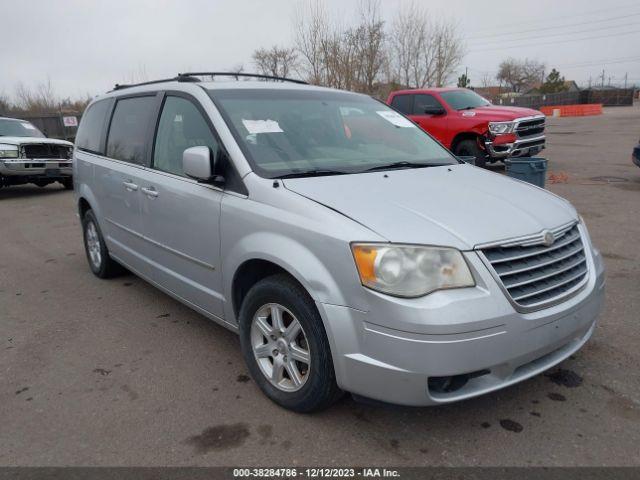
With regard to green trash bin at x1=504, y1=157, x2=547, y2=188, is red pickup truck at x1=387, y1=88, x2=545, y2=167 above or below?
above

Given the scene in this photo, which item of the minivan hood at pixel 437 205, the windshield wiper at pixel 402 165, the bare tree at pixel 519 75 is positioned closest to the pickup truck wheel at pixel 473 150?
the windshield wiper at pixel 402 165

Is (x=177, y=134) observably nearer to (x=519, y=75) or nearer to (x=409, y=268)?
(x=409, y=268)

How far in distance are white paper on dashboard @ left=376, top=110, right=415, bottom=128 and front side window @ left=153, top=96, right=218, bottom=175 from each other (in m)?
1.46

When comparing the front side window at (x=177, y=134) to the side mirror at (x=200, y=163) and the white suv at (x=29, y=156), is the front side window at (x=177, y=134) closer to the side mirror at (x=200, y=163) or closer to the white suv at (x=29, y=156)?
the side mirror at (x=200, y=163)

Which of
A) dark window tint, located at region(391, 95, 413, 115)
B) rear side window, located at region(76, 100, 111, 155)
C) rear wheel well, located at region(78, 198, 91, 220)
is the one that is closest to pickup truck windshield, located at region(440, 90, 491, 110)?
dark window tint, located at region(391, 95, 413, 115)

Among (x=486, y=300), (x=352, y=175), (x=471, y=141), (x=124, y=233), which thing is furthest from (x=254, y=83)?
(x=471, y=141)

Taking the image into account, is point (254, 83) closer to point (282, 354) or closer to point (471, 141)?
point (282, 354)

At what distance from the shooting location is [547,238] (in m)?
2.63

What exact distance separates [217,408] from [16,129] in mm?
12271

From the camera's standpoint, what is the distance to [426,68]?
31969mm

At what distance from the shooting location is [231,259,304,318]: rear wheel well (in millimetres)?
2920

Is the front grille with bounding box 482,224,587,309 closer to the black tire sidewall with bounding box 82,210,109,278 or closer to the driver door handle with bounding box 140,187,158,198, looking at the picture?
the driver door handle with bounding box 140,187,158,198

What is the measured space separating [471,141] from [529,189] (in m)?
8.44

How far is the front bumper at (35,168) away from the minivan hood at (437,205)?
35.1 ft
